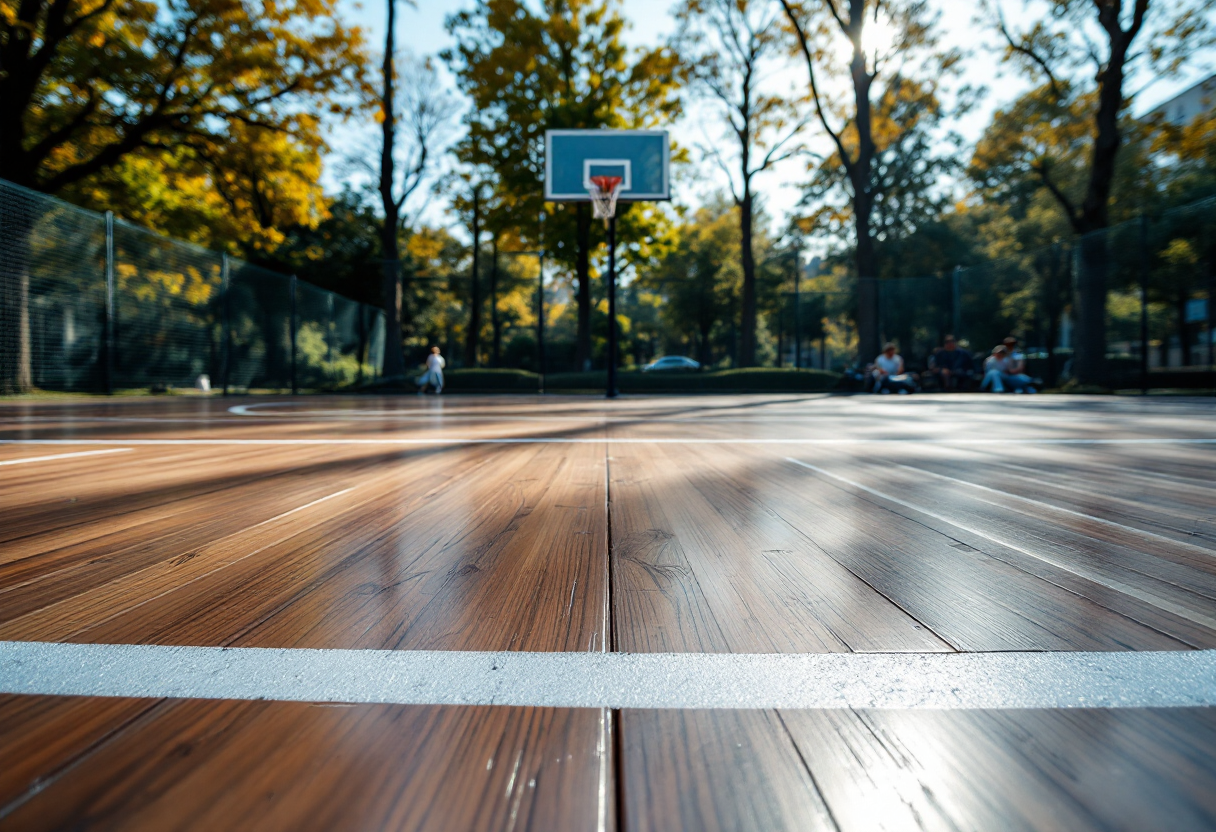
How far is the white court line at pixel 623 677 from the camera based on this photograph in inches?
24.9

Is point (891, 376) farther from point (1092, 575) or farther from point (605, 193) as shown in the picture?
point (1092, 575)

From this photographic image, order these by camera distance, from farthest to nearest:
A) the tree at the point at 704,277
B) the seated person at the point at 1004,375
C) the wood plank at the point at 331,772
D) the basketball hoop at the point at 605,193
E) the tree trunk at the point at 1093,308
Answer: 1. the tree at the point at 704,277
2. the seated person at the point at 1004,375
3. the tree trunk at the point at 1093,308
4. the basketball hoop at the point at 605,193
5. the wood plank at the point at 331,772

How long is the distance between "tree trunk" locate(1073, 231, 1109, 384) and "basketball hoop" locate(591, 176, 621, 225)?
9015mm

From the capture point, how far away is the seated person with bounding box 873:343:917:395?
12.9m

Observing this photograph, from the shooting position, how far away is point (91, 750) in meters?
0.54

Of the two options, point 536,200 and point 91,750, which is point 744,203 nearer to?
point 536,200

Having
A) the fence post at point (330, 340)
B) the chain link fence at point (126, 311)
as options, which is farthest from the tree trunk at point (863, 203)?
the fence post at point (330, 340)

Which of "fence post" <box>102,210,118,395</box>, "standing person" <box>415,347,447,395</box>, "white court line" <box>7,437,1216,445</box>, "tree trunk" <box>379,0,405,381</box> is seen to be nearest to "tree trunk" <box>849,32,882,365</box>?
"standing person" <box>415,347,447,395</box>

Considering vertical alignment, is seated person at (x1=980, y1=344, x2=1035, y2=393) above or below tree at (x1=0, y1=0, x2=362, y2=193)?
below

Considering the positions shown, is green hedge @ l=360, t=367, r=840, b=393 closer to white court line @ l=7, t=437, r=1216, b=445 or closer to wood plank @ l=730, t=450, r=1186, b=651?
white court line @ l=7, t=437, r=1216, b=445

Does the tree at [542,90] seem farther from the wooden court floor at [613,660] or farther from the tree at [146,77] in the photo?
the wooden court floor at [613,660]

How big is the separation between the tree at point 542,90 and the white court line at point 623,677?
54.3 feet

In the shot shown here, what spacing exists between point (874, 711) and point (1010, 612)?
392mm

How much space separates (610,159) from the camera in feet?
42.7
